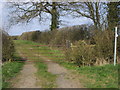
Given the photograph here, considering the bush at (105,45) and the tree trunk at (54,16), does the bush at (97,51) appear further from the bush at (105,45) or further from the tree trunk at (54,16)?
the tree trunk at (54,16)

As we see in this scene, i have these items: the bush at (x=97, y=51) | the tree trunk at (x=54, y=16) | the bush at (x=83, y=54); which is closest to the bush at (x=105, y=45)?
the bush at (x=97, y=51)

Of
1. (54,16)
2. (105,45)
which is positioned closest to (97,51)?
(105,45)

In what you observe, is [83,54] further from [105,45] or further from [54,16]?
[54,16]

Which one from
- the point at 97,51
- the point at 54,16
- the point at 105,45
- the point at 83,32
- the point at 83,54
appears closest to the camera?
the point at 83,54

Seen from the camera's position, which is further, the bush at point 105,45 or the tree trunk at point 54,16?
the tree trunk at point 54,16

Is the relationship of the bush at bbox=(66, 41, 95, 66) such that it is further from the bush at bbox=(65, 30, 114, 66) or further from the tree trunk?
the tree trunk

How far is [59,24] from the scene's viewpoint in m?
17.8

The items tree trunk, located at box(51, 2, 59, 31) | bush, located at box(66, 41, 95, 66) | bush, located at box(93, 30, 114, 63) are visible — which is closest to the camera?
bush, located at box(66, 41, 95, 66)

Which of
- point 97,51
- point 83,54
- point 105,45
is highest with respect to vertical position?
point 105,45

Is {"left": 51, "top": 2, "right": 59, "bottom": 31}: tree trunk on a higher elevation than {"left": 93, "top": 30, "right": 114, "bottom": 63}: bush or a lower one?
higher

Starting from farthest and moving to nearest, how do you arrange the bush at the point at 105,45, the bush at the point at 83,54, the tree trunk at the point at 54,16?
the tree trunk at the point at 54,16
the bush at the point at 105,45
the bush at the point at 83,54

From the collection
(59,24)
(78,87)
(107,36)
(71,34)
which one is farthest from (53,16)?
(78,87)

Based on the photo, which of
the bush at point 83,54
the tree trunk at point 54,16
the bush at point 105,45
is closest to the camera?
the bush at point 83,54

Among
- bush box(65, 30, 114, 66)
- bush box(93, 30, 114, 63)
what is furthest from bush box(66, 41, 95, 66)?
bush box(93, 30, 114, 63)
